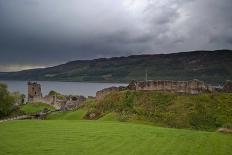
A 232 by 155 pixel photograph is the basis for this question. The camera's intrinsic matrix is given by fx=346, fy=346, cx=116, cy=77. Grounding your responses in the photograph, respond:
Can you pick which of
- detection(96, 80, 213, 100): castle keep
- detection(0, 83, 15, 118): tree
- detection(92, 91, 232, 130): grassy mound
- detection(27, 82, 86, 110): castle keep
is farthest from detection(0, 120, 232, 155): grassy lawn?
detection(27, 82, 86, 110): castle keep

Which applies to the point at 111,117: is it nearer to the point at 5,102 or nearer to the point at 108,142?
the point at 108,142

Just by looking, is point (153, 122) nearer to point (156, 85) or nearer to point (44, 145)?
point (156, 85)

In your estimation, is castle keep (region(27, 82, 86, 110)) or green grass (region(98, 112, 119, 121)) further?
castle keep (region(27, 82, 86, 110))

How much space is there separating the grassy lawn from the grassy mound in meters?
12.2

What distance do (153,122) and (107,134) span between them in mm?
16658

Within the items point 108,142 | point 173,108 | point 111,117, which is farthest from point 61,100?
point 108,142

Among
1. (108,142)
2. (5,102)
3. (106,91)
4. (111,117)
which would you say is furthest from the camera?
(106,91)

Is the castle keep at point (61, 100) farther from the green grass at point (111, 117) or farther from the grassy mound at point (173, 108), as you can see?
the green grass at point (111, 117)

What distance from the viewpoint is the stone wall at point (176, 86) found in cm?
6009

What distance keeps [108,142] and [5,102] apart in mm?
46608

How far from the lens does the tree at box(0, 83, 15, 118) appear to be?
7152 cm

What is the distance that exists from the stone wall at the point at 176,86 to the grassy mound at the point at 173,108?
2280mm

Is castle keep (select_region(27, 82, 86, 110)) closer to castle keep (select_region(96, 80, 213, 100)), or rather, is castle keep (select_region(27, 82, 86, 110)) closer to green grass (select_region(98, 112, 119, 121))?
castle keep (select_region(96, 80, 213, 100))

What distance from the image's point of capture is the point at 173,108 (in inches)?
2132
